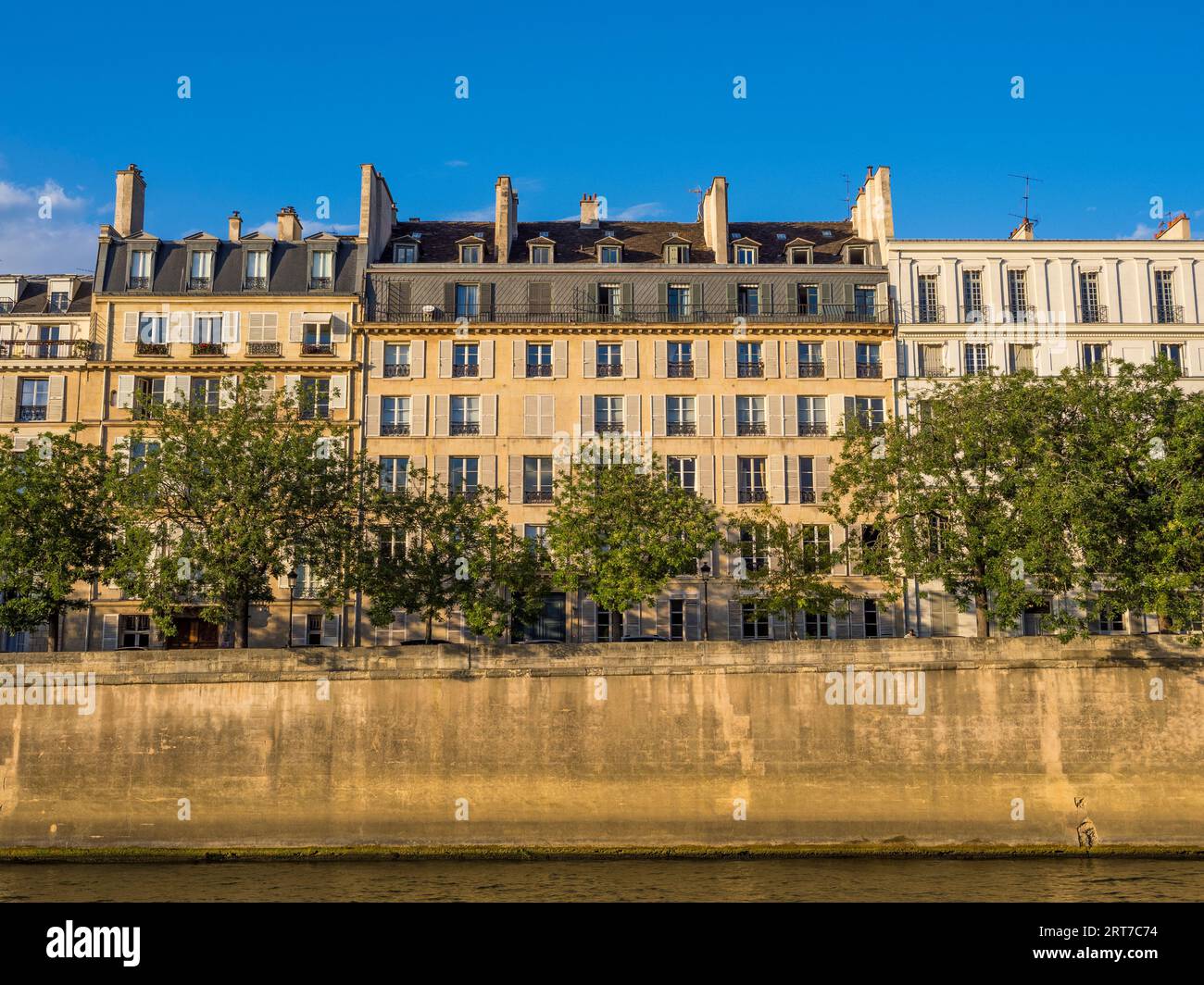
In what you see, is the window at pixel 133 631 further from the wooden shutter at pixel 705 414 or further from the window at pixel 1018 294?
the window at pixel 1018 294

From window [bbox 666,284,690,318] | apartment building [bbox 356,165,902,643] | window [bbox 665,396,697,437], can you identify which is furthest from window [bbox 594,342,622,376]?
window [bbox 666,284,690,318]

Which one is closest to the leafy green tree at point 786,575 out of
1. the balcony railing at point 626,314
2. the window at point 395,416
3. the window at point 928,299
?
the balcony railing at point 626,314

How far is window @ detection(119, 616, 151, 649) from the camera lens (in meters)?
48.7

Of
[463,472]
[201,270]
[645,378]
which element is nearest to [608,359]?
[645,378]

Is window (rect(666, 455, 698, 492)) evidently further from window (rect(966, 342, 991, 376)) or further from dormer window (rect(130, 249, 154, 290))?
dormer window (rect(130, 249, 154, 290))

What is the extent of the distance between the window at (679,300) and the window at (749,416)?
4585 mm

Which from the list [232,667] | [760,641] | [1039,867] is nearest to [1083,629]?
[1039,867]

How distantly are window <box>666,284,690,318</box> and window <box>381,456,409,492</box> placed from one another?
13191mm

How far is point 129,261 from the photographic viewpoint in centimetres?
5266

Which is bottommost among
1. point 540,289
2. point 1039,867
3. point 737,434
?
point 1039,867

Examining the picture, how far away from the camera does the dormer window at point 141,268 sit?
5241 centimetres
